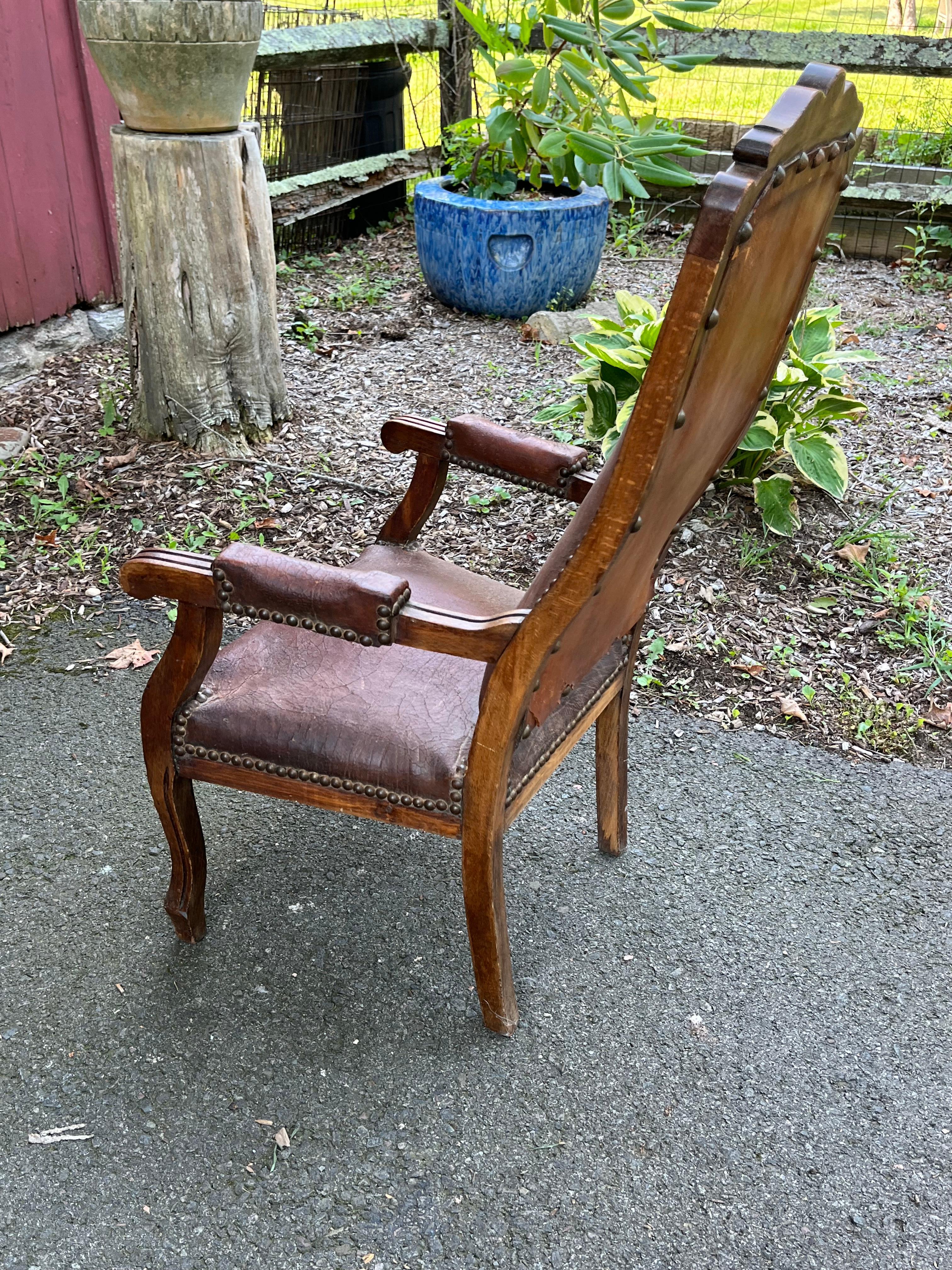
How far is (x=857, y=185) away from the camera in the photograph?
6.21m

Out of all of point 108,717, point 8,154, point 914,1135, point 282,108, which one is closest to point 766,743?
point 914,1135

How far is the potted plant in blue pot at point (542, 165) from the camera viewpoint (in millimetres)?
4188

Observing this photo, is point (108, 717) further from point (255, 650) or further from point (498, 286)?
point (498, 286)

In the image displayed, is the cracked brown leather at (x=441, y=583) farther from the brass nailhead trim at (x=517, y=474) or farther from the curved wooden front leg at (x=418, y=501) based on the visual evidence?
the brass nailhead trim at (x=517, y=474)

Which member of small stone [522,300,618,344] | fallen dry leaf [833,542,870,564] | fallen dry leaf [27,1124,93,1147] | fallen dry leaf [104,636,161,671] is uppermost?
small stone [522,300,618,344]

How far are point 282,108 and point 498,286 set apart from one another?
1.60m

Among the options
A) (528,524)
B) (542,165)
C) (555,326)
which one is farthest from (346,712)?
(542,165)

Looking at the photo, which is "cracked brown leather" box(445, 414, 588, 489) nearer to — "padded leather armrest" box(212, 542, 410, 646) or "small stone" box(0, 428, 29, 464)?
"padded leather armrest" box(212, 542, 410, 646)

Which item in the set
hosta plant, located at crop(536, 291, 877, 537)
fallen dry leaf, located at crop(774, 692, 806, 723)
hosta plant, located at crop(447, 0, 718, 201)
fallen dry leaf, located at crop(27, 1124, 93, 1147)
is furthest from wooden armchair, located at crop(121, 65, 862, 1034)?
hosta plant, located at crop(447, 0, 718, 201)

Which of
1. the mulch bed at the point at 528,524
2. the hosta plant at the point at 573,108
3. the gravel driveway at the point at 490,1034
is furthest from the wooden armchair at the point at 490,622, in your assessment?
the hosta plant at the point at 573,108

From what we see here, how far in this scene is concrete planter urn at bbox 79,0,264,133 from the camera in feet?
9.98

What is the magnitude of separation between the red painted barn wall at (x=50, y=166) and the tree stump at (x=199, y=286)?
100cm

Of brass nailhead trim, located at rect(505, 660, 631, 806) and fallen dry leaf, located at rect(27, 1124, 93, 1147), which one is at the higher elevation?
brass nailhead trim, located at rect(505, 660, 631, 806)

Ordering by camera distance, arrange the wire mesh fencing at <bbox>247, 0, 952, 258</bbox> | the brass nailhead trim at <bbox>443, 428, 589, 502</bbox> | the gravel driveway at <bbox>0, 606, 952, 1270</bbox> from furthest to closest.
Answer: the wire mesh fencing at <bbox>247, 0, 952, 258</bbox>
the brass nailhead trim at <bbox>443, 428, 589, 502</bbox>
the gravel driveway at <bbox>0, 606, 952, 1270</bbox>
